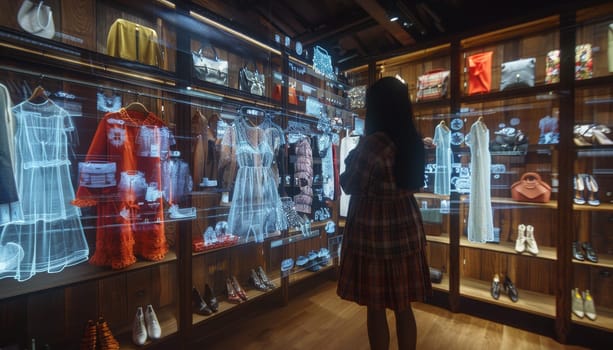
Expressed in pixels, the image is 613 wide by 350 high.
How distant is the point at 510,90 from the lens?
2.32 meters

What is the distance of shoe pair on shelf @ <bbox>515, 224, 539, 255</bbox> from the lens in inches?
90.8

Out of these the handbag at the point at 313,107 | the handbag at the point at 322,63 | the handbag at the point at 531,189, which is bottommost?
Result: the handbag at the point at 531,189

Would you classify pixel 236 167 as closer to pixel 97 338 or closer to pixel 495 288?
pixel 97 338

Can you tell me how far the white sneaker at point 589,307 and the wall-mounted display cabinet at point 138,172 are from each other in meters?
2.41

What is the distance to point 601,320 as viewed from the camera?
2004 mm

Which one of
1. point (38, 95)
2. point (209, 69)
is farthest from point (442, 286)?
point (38, 95)

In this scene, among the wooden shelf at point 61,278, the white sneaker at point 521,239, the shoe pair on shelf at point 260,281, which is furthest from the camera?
the shoe pair on shelf at point 260,281

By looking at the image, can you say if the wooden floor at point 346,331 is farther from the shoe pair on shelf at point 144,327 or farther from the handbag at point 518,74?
the handbag at point 518,74

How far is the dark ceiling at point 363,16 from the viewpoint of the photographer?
238 cm

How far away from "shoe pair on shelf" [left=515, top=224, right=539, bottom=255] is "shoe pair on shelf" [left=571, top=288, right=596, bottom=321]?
0.38 m

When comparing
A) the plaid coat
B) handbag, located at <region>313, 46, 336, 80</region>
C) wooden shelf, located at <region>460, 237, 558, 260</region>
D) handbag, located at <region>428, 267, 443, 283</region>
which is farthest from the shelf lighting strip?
handbag, located at <region>428, 267, 443, 283</region>

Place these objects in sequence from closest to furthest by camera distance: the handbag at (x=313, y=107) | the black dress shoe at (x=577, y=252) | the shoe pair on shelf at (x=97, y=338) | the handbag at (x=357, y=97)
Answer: the shoe pair on shelf at (x=97, y=338) < the black dress shoe at (x=577, y=252) < the handbag at (x=313, y=107) < the handbag at (x=357, y=97)

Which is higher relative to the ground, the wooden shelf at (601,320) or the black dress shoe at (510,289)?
the black dress shoe at (510,289)

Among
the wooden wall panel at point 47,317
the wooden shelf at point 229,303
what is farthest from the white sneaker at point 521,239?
the wooden wall panel at point 47,317
